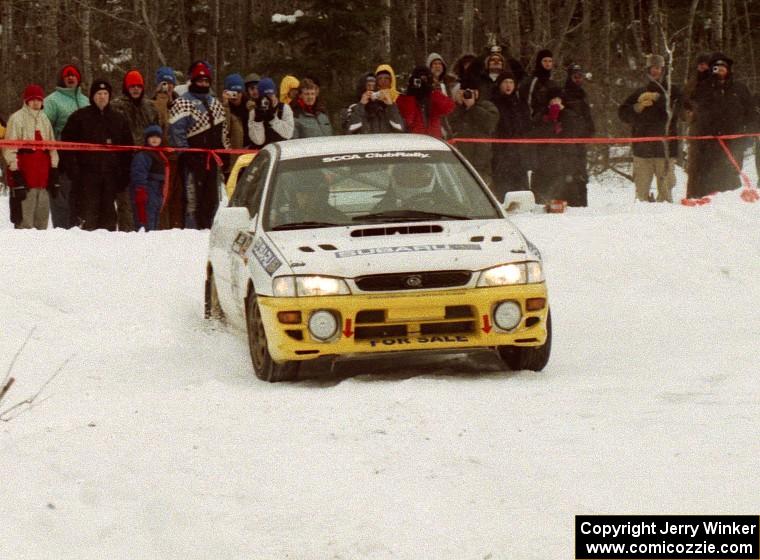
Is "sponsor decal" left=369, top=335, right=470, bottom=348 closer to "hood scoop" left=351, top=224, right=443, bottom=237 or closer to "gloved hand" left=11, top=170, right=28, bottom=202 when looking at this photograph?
"hood scoop" left=351, top=224, right=443, bottom=237

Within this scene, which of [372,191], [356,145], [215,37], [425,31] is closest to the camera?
Result: [372,191]

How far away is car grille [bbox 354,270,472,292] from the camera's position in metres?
8.85

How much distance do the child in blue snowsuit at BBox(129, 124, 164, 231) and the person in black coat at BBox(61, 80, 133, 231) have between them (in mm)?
249

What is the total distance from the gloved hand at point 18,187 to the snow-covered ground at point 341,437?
4.08 meters

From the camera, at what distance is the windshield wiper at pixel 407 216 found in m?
9.62

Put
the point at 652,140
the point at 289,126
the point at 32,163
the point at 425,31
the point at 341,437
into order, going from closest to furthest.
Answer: the point at 341,437 → the point at 32,163 → the point at 289,126 → the point at 652,140 → the point at 425,31

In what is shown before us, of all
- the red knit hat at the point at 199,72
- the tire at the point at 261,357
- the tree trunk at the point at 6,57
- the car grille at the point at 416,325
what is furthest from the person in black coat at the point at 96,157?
the tree trunk at the point at 6,57

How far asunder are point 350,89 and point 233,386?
14948 millimetres

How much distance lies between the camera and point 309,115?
57.2 feet

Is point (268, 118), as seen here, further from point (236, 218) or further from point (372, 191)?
point (236, 218)

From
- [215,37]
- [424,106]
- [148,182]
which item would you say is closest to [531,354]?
[148,182]

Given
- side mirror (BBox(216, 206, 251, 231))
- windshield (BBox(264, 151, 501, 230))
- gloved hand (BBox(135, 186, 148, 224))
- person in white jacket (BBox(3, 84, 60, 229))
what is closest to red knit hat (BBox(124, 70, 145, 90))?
person in white jacket (BBox(3, 84, 60, 229))

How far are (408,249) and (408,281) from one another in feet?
0.74

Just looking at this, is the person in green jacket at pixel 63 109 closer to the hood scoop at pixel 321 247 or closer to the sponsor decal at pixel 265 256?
the sponsor decal at pixel 265 256
